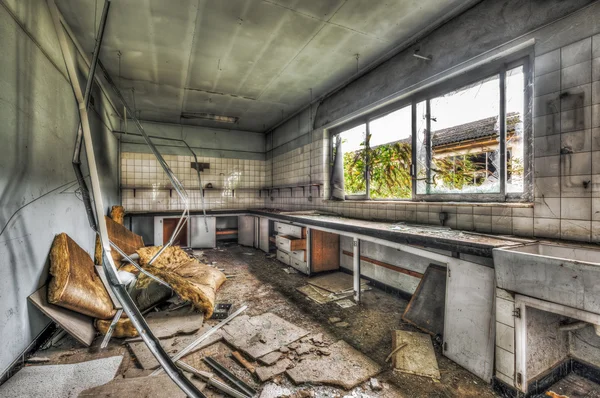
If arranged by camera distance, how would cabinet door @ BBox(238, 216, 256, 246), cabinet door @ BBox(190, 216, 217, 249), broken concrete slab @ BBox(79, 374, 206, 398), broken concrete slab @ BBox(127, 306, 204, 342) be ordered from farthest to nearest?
cabinet door @ BBox(238, 216, 256, 246), cabinet door @ BBox(190, 216, 217, 249), broken concrete slab @ BBox(127, 306, 204, 342), broken concrete slab @ BBox(79, 374, 206, 398)

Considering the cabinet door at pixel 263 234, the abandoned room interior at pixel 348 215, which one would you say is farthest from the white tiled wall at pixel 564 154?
the cabinet door at pixel 263 234

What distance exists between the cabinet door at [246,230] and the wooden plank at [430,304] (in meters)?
3.72

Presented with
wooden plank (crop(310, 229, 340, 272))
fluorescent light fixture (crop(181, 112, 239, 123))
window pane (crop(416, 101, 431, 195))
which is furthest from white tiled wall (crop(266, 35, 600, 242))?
fluorescent light fixture (crop(181, 112, 239, 123))

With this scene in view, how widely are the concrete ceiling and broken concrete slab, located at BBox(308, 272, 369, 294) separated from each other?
8.66 feet

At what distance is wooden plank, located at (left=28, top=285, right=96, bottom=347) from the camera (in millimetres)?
1741

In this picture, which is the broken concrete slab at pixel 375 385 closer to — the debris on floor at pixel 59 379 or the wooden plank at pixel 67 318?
the debris on floor at pixel 59 379

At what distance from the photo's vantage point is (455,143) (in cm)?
240

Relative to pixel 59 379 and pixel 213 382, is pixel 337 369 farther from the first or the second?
pixel 59 379

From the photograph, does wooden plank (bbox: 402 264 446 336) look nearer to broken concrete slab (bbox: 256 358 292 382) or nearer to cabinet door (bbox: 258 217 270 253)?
broken concrete slab (bbox: 256 358 292 382)

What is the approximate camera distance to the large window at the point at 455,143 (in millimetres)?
1993

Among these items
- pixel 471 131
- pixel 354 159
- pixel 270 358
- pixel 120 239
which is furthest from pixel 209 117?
pixel 270 358

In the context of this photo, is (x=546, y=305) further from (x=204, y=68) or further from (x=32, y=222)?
(x=204, y=68)

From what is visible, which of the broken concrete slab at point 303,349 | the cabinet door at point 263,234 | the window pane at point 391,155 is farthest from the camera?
the cabinet door at point 263,234

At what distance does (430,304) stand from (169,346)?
6.86 feet
